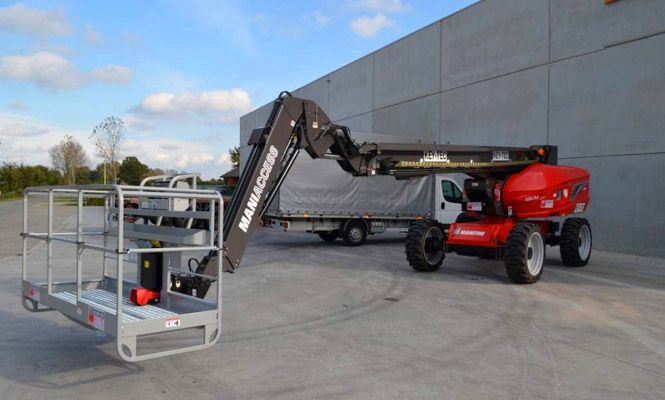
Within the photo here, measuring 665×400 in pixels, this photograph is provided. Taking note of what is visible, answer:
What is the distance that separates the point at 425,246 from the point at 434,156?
219cm

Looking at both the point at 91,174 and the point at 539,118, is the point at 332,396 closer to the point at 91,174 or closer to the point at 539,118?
the point at 539,118

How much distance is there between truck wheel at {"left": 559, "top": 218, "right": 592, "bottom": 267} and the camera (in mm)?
12320

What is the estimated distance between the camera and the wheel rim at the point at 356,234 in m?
Result: 16.5

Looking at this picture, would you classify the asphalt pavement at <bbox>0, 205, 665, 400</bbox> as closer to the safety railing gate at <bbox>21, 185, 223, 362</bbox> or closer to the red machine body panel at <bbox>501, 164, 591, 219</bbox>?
the safety railing gate at <bbox>21, 185, 223, 362</bbox>

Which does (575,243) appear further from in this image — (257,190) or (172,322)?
(172,322)

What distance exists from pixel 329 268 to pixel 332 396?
741 cm

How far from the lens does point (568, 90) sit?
17.3 metres

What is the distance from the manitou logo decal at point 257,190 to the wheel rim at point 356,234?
375 inches

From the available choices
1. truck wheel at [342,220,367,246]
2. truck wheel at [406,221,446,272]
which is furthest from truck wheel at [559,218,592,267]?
truck wheel at [342,220,367,246]

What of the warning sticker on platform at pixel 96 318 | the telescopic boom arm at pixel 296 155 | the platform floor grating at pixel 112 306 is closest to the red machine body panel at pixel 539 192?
the telescopic boom arm at pixel 296 155

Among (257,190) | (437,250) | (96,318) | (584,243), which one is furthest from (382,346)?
(584,243)

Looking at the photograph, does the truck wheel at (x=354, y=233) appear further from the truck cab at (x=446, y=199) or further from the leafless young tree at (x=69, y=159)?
the leafless young tree at (x=69, y=159)

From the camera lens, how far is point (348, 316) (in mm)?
7469

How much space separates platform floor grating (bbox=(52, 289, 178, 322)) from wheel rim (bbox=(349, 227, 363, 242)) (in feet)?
35.8
